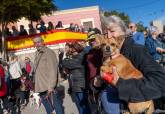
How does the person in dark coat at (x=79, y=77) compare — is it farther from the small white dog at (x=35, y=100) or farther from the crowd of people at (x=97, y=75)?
the small white dog at (x=35, y=100)

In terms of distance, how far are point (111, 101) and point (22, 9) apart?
2472cm

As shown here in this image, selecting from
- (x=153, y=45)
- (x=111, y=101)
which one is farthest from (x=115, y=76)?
(x=153, y=45)

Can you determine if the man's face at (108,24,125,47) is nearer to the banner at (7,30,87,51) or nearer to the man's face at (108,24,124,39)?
the man's face at (108,24,124,39)

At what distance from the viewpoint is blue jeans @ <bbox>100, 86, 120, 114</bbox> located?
13.1 ft

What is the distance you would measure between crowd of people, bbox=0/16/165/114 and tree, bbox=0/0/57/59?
30.1 feet

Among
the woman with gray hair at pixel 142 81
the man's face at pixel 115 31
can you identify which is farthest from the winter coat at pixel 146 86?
the man's face at pixel 115 31

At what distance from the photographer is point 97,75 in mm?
5648

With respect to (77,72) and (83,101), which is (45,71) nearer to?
(77,72)

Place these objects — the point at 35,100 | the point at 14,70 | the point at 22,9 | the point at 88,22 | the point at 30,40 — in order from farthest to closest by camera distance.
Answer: the point at 88,22 → the point at 30,40 → the point at 22,9 → the point at 14,70 → the point at 35,100

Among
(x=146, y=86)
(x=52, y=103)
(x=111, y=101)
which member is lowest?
(x=52, y=103)

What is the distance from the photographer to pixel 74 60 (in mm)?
8031

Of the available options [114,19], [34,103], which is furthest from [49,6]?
[114,19]

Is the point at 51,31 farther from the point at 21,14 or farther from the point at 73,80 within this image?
the point at 73,80

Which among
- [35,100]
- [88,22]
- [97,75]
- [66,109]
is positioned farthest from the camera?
[88,22]
